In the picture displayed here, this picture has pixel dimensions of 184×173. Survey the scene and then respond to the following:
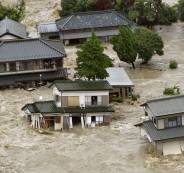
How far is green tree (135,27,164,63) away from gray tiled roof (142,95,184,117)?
1378 cm

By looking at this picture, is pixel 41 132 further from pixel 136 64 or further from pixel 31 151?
pixel 136 64

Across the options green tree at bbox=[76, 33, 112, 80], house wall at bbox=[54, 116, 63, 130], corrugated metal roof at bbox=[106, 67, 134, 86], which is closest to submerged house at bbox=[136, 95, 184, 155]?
house wall at bbox=[54, 116, 63, 130]

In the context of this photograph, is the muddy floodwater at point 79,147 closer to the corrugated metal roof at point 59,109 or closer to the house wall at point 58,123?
the house wall at point 58,123

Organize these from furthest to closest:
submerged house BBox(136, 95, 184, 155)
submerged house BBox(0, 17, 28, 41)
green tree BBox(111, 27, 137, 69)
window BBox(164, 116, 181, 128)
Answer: submerged house BBox(0, 17, 28, 41) < green tree BBox(111, 27, 137, 69) < window BBox(164, 116, 181, 128) < submerged house BBox(136, 95, 184, 155)

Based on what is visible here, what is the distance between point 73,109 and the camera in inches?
1467

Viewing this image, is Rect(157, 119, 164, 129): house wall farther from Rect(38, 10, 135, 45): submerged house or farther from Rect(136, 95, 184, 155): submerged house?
Rect(38, 10, 135, 45): submerged house

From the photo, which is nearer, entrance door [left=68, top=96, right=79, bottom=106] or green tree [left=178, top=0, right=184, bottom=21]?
entrance door [left=68, top=96, right=79, bottom=106]

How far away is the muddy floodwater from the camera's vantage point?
31391 mm

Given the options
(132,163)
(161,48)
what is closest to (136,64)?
(161,48)

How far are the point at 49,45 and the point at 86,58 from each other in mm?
5870

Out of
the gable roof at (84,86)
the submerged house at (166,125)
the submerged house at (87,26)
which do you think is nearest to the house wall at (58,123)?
the gable roof at (84,86)

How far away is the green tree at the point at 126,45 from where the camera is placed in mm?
46375

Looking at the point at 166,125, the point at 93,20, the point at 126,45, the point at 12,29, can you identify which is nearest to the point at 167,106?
the point at 166,125

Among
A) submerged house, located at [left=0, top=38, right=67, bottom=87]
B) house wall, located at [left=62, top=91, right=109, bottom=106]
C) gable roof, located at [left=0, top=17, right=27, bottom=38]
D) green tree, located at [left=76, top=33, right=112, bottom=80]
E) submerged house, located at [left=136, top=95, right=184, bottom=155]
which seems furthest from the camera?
gable roof, located at [left=0, top=17, right=27, bottom=38]
